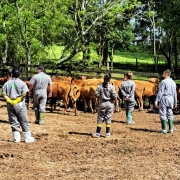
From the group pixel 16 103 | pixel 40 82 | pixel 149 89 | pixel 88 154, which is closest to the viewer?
pixel 88 154

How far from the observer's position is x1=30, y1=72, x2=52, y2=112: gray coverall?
12.2m

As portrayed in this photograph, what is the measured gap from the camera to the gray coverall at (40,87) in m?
12.2

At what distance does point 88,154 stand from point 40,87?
407 cm

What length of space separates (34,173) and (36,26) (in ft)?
51.4

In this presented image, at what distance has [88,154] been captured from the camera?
28.7ft

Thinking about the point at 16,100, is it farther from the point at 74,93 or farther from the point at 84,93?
the point at 84,93

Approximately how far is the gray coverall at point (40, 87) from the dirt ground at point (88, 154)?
66 cm

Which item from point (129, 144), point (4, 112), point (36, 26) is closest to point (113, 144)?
point (129, 144)

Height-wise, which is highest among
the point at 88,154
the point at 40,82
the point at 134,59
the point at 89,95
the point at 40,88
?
the point at 134,59

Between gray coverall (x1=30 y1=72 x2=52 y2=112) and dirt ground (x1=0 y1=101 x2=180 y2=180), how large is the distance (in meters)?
0.66

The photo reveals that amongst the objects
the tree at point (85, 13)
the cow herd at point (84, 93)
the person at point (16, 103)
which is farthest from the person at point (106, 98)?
the tree at point (85, 13)

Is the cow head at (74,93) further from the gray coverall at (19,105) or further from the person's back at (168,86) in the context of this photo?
the gray coverall at (19,105)

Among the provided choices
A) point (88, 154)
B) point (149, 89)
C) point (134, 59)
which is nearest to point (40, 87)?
point (88, 154)

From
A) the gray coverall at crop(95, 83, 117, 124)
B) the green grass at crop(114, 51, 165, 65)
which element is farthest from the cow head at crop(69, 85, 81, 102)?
the green grass at crop(114, 51, 165, 65)
